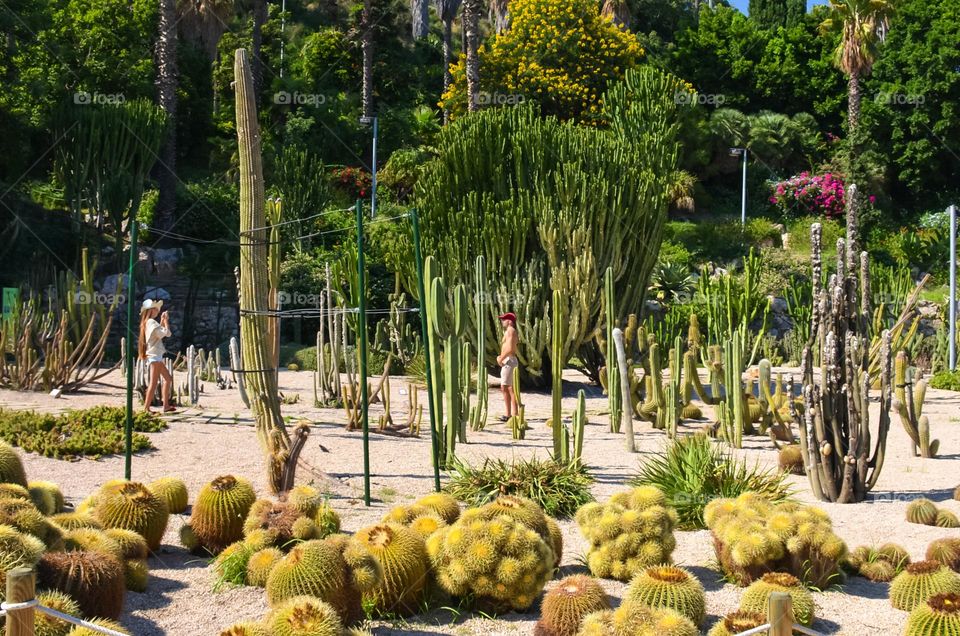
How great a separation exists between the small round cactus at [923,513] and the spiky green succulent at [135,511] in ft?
15.8

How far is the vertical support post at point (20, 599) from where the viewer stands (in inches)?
141

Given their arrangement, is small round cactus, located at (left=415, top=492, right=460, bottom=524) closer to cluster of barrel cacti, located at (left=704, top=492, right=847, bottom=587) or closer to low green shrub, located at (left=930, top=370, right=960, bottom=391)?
cluster of barrel cacti, located at (left=704, top=492, right=847, bottom=587)

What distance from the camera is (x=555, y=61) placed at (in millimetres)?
32969

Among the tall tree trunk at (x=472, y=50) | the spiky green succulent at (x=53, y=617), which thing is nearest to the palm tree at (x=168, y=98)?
the tall tree trunk at (x=472, y=50)

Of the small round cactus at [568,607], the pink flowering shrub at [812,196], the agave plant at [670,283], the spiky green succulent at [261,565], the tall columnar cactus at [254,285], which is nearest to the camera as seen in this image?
the small round cactus at [568,607]

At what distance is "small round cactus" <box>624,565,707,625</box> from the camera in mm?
4836

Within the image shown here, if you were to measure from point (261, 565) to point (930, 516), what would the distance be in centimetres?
440

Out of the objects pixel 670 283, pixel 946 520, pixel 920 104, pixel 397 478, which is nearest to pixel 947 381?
pixel 670 283

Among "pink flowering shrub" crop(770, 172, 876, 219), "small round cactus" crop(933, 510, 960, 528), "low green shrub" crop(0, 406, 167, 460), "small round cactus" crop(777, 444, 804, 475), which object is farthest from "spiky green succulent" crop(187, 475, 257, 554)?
"pink flowering shrub" crop(770, 172, 876, 219)

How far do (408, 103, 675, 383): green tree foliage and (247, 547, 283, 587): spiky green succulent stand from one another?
356 inches

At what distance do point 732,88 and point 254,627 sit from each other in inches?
1455

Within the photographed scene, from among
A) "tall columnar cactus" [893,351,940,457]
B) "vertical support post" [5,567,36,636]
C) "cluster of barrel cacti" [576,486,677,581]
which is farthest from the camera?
"tall columnar cactus" [893,351,940,457]

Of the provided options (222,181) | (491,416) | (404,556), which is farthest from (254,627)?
(222,181)

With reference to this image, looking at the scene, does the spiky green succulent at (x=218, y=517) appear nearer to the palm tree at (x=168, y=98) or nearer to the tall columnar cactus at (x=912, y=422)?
the tall columnar cactus at (x=912, y=422)
